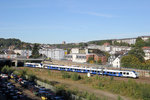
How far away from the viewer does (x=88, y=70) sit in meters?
46.8

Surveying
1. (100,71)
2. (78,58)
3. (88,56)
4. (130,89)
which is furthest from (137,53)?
(130,89)

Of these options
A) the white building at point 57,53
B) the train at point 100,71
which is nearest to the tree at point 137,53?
the train at point 100,71

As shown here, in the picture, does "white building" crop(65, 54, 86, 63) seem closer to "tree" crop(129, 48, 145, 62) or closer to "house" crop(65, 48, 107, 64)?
"house" crop(65, 48, 107, 64)

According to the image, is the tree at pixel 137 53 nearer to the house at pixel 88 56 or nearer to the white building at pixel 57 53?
the house at pixel 88 56

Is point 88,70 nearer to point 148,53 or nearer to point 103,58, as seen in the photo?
point 103,58

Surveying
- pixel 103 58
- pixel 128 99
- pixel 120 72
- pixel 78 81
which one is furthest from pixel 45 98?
pixel 103 58

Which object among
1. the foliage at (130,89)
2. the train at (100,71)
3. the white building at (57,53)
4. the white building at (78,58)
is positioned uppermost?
the white building at (57,53)

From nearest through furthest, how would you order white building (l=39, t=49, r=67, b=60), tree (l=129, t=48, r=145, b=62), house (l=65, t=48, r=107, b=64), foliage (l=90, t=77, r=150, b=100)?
foliage (l=90, t=77, r=150, b=100) < tree (l=129, t=48, r=145, b=62) < house (l=65, t=48, r=107, b=64) < white building (l=39, t=49, r=67, b=60)

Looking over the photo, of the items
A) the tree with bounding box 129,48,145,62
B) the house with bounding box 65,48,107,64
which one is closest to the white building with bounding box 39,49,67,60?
the house with bounding box 65,48,107,64

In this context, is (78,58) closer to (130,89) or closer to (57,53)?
(57,53)

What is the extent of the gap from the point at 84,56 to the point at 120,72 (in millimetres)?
50605

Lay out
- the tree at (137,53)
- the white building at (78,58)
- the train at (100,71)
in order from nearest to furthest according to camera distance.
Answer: the train at (100,71), the tree at (137,53), the white building at (78,58)

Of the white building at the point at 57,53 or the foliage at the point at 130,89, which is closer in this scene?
the foliage at the point at 130,89

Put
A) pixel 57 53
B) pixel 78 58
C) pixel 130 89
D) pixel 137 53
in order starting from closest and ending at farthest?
pixel 130 89 < pixel 137 53 < pixel 78 58 < pixel 57 53
